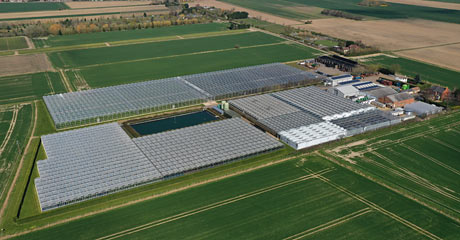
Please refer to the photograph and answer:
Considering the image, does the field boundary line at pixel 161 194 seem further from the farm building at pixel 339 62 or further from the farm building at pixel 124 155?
the farm building at pixel 339 62

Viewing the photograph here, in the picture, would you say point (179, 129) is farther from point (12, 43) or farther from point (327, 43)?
point (12, 43)

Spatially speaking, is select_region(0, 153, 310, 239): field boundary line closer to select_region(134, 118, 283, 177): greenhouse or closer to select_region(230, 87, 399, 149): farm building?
select_region(134, 118, 283, 177): greenhouse

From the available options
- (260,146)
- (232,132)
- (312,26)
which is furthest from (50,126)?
(312,26)

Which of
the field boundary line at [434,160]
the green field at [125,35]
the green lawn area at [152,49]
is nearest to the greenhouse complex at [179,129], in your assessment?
the field boundary line at [434,160]

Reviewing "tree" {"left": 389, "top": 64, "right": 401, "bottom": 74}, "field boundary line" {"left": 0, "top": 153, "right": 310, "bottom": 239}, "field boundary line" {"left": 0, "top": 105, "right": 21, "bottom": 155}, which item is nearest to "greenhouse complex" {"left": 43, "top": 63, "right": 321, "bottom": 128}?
"field boundary line" {"left": 0, "top": 105, "right": 21, "bottom": 155}

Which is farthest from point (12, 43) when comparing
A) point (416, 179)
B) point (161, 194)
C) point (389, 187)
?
point (416, 179)
